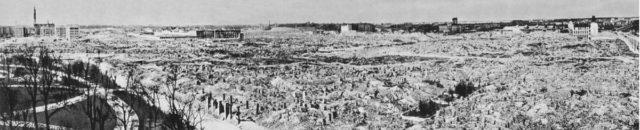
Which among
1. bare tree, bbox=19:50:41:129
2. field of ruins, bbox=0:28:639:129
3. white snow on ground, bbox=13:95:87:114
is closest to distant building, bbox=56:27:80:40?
field of ruins, bbox=0:28:639:129

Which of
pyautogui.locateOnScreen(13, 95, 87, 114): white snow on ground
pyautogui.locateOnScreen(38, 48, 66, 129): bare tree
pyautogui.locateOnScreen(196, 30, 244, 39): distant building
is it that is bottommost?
pyautogui.locateOnScreen(13, 95, 87, 114): white snow on ground

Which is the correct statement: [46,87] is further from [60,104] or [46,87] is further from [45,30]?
[45,30]

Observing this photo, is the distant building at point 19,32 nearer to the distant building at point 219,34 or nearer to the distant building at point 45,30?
the distant building at point 45,30

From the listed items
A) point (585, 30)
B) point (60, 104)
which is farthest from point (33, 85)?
point (585, 30)

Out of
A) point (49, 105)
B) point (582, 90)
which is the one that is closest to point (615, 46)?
point (582, 90)

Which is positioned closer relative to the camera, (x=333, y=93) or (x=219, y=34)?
(x=333, y=93)

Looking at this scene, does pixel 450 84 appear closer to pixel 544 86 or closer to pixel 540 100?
pixel 544 86

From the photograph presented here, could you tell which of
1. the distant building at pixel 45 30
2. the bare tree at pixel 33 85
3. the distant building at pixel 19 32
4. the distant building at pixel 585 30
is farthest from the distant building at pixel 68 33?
the distant building at pixel 585 30

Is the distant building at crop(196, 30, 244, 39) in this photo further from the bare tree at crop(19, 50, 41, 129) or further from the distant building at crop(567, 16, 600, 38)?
the bare tree at crop(19, 50, 41, 129)
